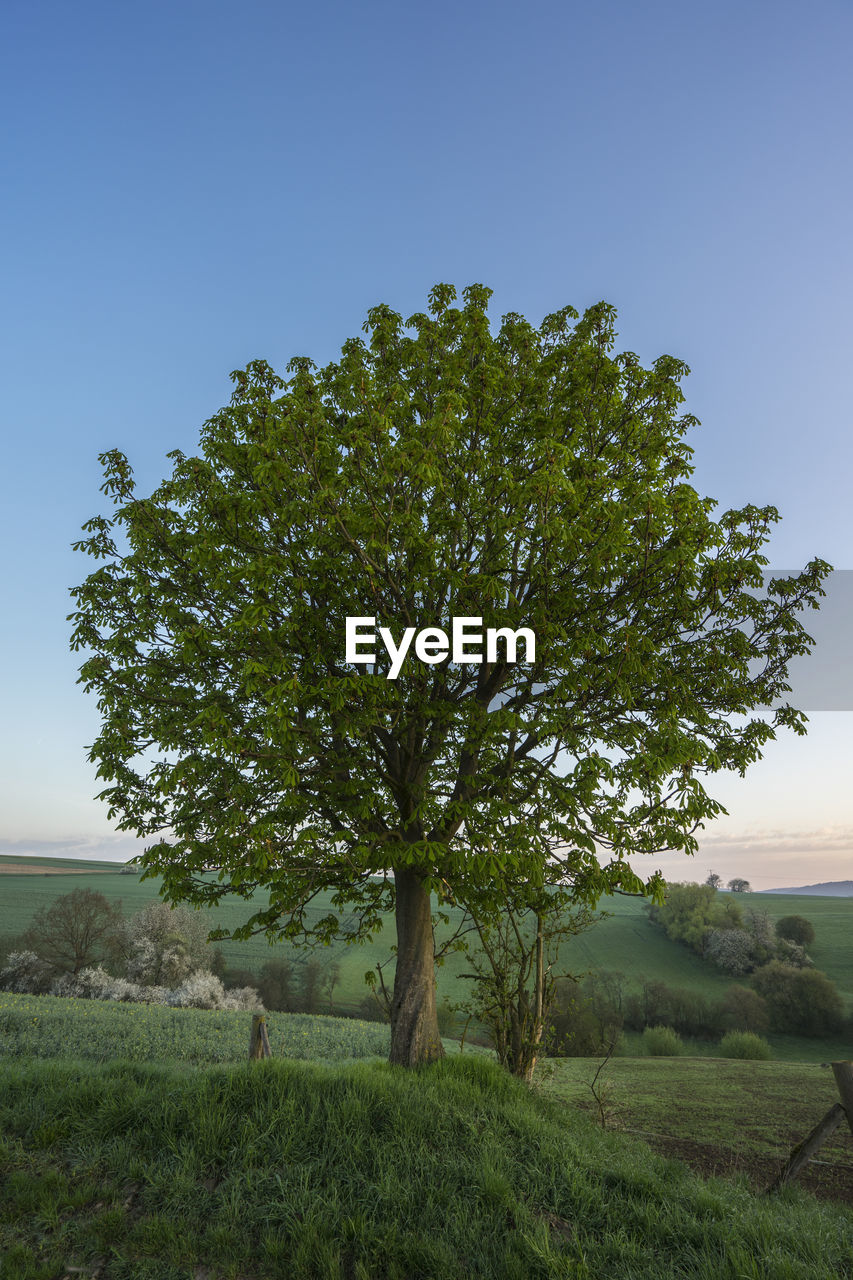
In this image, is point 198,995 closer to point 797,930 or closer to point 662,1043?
point 662,1043

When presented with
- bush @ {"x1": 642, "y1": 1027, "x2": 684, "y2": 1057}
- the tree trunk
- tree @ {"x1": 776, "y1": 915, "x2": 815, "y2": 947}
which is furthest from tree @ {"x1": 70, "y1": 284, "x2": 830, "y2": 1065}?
tree @ {"x1": 776, "y1": 915, "x2": 815, "y2": 947}

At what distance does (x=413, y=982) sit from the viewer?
37.4 ft

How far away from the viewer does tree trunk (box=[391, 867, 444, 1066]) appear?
11.2 meters

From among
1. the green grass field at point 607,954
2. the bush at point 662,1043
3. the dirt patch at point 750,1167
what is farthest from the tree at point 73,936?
the dirt patch at point 750,1167

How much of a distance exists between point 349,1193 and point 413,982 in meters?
4.72

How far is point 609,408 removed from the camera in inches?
463

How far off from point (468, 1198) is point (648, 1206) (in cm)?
191

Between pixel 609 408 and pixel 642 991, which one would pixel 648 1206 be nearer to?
pixel 609 408

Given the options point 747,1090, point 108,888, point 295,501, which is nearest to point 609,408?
point 295,501

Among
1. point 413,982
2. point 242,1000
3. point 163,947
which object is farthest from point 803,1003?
point 413,982

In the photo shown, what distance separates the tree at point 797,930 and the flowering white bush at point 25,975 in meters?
61.8

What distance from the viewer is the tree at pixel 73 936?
4481 cm

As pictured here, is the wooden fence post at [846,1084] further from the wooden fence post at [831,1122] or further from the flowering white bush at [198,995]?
the flowering white bush at [198,995]

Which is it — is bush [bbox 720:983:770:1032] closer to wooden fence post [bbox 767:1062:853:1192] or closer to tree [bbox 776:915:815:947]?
tree [bbox 776:915:815:947]
